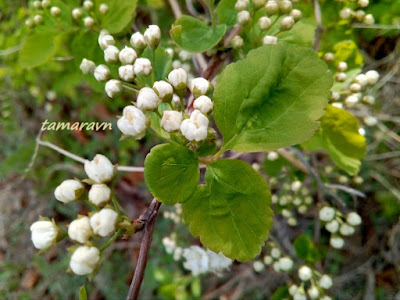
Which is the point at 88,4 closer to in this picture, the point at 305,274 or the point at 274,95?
the point at 274,95

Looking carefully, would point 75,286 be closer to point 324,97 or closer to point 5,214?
point 5,214

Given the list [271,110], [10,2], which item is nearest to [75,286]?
[10,2]

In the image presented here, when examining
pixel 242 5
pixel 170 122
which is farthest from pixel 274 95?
pixel 242 5

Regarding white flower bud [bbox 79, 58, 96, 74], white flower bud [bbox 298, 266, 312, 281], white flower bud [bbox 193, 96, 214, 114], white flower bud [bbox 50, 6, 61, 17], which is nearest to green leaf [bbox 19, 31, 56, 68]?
white flower bud [bbox 50, 6, 61, 17]

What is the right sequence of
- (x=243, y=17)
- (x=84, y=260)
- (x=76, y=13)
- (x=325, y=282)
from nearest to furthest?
(x=84, y=260) → (x=243, y=17) → (x=76, y=13) → (x=325, y=282)

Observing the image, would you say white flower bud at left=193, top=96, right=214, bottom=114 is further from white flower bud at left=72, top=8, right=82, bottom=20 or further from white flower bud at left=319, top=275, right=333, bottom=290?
white flower bud at left=319, top=275, right=333, bottom=290

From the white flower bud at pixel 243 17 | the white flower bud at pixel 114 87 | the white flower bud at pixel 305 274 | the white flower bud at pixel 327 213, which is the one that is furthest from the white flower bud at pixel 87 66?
the white flower bud at pixel 305 274
